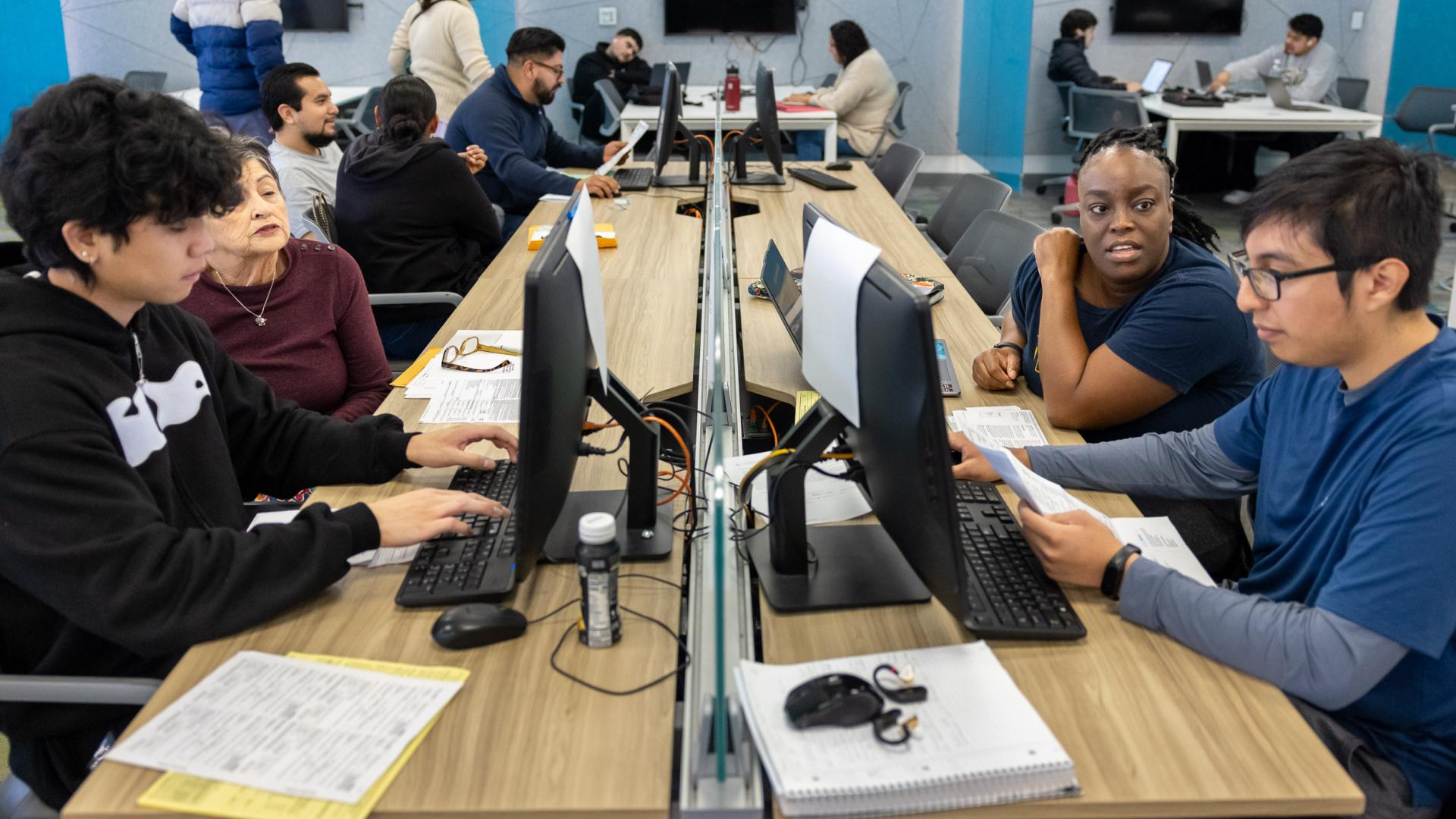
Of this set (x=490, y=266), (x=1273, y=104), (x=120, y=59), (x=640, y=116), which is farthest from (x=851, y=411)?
(x=120, y=59)

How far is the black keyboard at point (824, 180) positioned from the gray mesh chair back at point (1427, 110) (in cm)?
435

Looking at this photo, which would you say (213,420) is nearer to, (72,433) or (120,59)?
(72,433)

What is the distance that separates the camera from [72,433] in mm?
1308

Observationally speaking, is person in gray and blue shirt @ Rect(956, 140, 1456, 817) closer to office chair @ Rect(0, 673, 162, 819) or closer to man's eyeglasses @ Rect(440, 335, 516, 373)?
office chair @ Rect(0, 673, 162, 819)

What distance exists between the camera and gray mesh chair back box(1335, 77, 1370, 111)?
7.96 meters

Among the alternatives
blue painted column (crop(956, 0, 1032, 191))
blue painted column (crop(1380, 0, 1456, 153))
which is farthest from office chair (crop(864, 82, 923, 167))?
blue painted column (crop(1380, 0, 1456, 153))

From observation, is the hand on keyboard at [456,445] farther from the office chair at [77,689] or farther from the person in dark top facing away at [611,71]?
the person in dark top facing away at [611,71]

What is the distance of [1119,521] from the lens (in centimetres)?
174

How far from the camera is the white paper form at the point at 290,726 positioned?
1146mm

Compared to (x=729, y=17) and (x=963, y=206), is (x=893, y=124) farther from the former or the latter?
(x=963, y=206)

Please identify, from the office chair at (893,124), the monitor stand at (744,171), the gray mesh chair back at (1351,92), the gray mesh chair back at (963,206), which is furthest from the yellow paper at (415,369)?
the gray mesh chair back at (1351,92)

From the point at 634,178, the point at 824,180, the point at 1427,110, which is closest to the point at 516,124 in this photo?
the point at 634,178

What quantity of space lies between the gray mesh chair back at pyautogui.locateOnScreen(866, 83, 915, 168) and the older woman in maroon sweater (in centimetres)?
481

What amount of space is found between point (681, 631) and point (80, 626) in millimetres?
748
